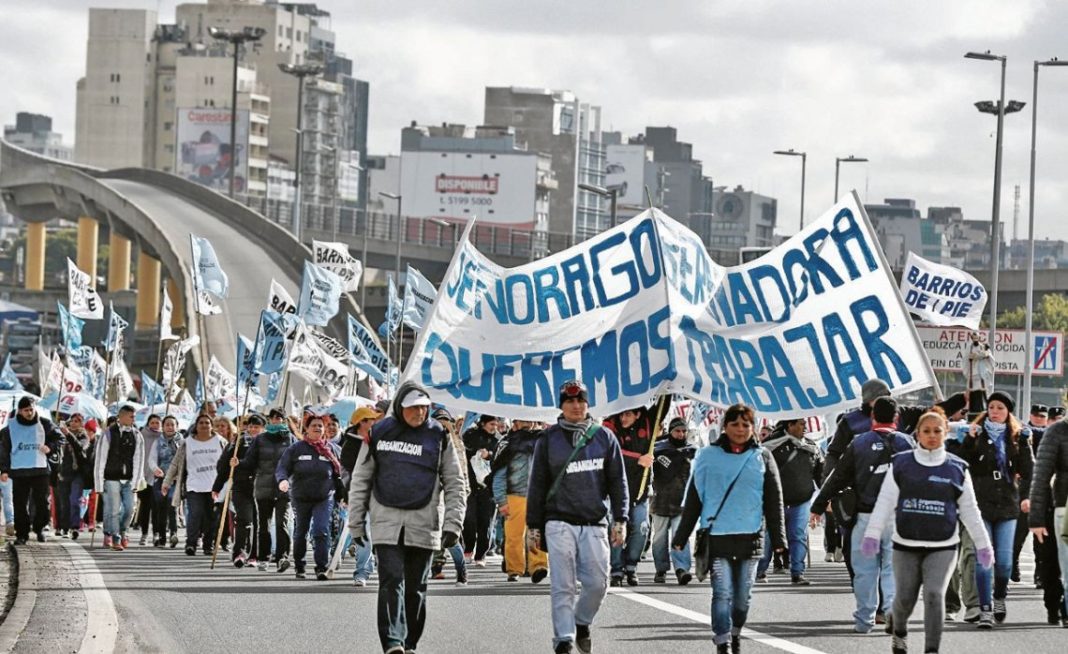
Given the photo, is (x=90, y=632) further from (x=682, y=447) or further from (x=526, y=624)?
(x=682, y=447)

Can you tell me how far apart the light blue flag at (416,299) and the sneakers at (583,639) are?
2884 centimetres

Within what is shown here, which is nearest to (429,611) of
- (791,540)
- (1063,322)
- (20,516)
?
(791,540)

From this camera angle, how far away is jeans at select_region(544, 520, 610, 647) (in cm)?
1357

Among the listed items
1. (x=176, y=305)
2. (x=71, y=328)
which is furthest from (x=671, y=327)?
(x=176, y=305)

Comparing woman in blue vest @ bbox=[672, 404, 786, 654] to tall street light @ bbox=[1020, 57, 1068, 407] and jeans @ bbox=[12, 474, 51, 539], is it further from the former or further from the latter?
tall street light @ bbox=[1020, 57, 1068, 407]

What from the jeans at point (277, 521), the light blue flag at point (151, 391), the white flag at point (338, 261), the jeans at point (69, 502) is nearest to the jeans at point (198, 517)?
the jeans at point (277, 521)

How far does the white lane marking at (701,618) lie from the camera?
1433 centimetres

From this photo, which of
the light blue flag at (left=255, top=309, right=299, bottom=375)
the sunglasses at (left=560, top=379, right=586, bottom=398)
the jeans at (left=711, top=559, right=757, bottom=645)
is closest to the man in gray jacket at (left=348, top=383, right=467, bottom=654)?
the sunglasses at (left=560, top=379, right=586, bottom=398)

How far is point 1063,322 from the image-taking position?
13400cm

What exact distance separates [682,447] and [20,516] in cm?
820

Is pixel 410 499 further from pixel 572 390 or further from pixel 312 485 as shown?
Result: pixel 312 485

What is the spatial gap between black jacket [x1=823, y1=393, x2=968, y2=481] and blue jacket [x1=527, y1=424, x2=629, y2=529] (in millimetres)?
3353

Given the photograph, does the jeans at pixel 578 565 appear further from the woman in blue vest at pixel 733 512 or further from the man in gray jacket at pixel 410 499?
the man in gray jacket at pixel 410 499

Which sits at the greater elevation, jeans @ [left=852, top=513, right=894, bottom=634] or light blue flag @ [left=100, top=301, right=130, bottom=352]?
light blue flag @ [left=100, top=301, right=130, bottom=352]
